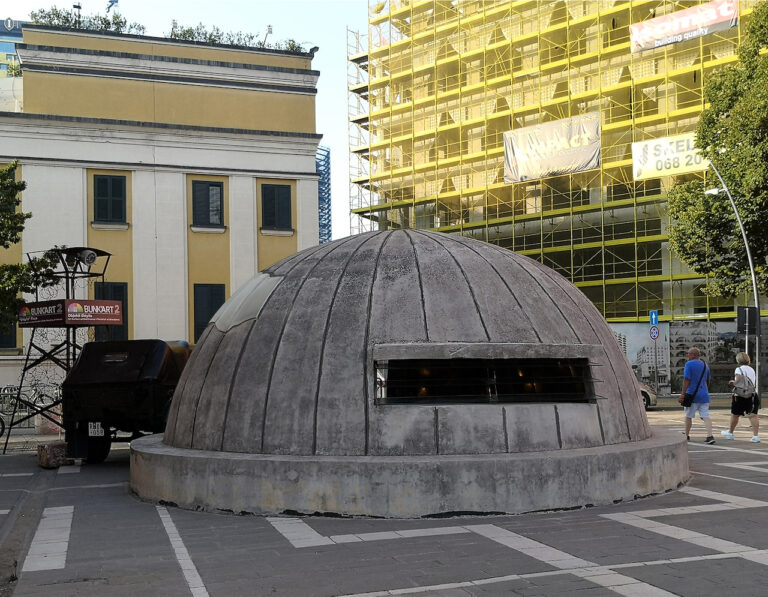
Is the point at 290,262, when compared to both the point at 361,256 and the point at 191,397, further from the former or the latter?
the point at 191,397

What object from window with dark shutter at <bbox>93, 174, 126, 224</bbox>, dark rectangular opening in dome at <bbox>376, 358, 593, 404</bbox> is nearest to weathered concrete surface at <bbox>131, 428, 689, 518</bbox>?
dark rectangular opening in dome at <bbox>376, 358, 593, 404</bbox>

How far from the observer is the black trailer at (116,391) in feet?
47.3

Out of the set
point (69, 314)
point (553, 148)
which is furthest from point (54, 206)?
point (553, 148)

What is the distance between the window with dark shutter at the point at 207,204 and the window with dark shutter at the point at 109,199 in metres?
2.31

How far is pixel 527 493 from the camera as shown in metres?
8.98

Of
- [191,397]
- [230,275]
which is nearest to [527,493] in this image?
[191,397]

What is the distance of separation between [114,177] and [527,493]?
73.2ft

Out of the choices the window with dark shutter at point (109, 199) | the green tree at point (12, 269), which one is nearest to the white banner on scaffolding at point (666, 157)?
the window with dark shutter at point (109, 199)

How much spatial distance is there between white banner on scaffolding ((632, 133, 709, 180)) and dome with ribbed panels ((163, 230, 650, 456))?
87.2 ft

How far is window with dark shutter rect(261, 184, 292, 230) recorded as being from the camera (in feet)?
96.0

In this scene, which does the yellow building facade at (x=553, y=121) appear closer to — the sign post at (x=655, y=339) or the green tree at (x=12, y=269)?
the sign post at (x=655, y=339)

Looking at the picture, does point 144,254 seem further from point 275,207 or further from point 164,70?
point 164,70

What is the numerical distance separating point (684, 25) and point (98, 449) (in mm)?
31642

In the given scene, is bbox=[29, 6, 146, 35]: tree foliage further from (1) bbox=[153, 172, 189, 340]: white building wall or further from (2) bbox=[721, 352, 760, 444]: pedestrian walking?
(2) bbox=[721, 352, 760, 444]: pedestrian walking
